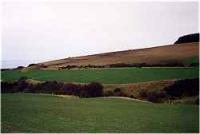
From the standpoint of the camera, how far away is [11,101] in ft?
18.7

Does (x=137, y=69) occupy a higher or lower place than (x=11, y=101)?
higher

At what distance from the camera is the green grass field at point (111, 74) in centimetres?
555

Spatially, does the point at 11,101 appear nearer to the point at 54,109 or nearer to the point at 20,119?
the point at 20,119

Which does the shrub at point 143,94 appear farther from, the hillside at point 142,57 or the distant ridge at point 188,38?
the distant ridge at point 188,38

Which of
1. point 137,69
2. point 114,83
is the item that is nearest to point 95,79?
point 114,83

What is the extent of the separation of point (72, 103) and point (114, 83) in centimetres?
81

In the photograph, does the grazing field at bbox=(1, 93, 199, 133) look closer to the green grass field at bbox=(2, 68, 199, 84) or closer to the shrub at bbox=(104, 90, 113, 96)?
the shrub at bbox=(104, 90, 113, 96)

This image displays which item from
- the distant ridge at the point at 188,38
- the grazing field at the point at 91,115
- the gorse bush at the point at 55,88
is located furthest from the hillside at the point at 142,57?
the grazing field at the point at 91,115

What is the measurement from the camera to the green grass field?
5.55 metres

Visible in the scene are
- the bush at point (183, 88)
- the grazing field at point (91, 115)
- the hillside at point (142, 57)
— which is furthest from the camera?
the hillside at point (142, 57)

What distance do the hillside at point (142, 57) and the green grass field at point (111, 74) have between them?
13 centimetres

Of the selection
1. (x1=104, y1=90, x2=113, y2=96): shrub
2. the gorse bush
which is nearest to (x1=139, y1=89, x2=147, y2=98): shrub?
(x1=104, y1=90, x2=113, y2=96): shrub

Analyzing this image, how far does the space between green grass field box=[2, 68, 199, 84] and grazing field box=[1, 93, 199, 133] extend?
346 mm

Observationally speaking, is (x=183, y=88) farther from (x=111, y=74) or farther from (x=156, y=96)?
(x=111, y=74)
